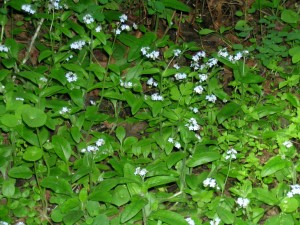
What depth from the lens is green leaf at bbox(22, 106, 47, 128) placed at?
11.1ft

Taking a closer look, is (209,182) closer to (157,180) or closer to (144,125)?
(157,180)

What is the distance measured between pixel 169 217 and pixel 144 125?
112cm

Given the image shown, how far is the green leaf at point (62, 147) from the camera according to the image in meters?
3.60

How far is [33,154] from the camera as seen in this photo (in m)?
3.41

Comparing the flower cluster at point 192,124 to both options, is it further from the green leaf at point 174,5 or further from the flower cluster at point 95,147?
the green leaf at point 174,5

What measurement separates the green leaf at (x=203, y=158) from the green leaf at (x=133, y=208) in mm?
447

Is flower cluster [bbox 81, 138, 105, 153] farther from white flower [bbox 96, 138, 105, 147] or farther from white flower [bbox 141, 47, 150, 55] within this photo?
white flower [bbox 141, 47, 150, 55]

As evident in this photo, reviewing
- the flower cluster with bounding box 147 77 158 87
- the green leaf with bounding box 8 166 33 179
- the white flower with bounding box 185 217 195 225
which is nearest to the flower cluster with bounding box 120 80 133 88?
the flower cluster with bounding box 147 77 158 87

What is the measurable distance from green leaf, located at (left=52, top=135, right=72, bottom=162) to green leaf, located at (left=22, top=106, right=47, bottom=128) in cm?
25

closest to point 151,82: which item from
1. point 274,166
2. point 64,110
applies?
point 64,110

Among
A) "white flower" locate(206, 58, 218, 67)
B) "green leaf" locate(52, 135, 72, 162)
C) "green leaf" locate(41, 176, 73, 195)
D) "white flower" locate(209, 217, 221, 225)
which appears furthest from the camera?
"white flower" locate(206, 58, 218, 67)

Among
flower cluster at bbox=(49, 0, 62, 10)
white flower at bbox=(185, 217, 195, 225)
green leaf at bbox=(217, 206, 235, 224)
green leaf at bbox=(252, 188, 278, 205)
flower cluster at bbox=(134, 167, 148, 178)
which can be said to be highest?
flower cluster at bbox=(49, 0, 62, 10)

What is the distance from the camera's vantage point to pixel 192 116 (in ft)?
12.2

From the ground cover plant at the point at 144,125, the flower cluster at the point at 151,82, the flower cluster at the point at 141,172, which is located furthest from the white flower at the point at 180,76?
the flower cluster at the point at 141,172
